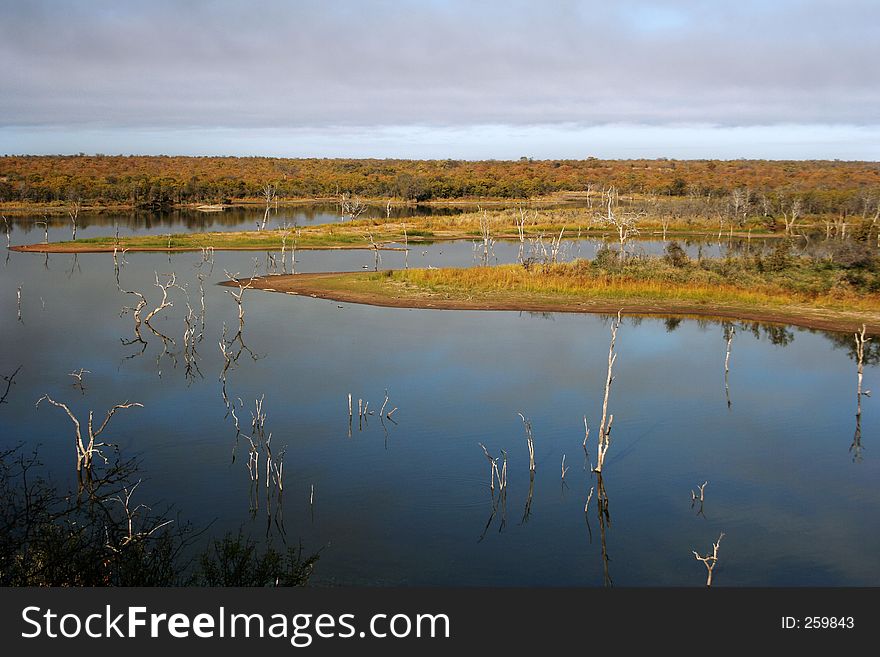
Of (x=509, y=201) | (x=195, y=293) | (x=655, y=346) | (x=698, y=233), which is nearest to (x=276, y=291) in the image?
(x=195, y=293)

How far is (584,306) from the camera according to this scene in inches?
1273

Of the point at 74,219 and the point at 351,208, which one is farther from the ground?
the point at 351,208

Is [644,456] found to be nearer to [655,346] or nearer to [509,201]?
[655,346]

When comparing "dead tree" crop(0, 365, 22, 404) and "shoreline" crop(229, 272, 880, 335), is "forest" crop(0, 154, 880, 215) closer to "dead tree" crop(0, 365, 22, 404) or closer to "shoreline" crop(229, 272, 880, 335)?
"shoreline" crop(229, 272, 880, 335)

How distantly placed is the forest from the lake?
51232 millimetres

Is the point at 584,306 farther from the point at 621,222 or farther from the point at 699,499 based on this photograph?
the point at 699,499

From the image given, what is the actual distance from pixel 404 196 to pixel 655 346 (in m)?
73.1

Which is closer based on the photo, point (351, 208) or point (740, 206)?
point (740, 206)

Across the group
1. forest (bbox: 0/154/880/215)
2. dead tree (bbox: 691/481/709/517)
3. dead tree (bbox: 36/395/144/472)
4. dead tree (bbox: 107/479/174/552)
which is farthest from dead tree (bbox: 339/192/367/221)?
dead tree (bbox: 691/481/709/517)

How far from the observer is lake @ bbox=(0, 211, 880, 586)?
12992mm

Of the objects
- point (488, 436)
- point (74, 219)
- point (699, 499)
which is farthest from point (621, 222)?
point (74, 219)

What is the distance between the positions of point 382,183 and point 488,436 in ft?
296

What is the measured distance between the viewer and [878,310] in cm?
3000

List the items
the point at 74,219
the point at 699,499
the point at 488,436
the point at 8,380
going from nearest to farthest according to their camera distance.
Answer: the point at 699,499
the point at 488,436
the point at 8,380
the point at 74,219
